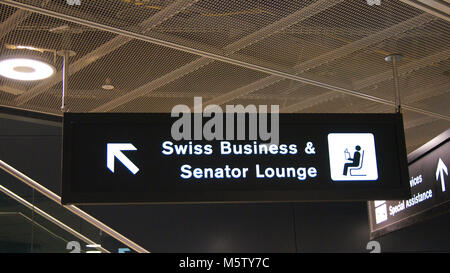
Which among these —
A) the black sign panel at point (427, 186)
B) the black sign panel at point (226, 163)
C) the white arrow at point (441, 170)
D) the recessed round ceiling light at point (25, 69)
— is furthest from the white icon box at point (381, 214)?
the recessed round ceiling light at point (25, 69)

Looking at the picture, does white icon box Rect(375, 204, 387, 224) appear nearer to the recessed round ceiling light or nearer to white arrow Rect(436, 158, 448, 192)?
white arrow Rect(436, 158, 448, 192)

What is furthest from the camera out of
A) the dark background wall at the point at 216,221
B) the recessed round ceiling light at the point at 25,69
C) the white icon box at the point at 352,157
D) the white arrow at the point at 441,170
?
the dark background wall at the point at 216,221

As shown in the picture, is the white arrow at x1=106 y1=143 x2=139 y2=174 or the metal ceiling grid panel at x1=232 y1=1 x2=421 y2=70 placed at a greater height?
the metal ceiling grid panel at x1=232 y1=1 x2=421 y2=70

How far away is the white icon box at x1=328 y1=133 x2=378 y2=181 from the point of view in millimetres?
3881

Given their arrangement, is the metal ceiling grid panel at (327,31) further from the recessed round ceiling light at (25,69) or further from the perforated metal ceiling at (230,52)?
the recessed round ceiling light at (25,69)

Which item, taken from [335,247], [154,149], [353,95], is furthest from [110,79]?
[335,247]

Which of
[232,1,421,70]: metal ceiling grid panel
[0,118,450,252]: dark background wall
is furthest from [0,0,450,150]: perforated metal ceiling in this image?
Result: [0,118,450,252]: dark background wall

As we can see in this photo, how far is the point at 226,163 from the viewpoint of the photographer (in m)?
3.80

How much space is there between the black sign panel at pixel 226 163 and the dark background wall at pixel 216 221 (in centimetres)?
443

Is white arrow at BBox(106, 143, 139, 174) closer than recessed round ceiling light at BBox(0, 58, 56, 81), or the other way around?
white arrow at BBox(106, 143, 139, 174)

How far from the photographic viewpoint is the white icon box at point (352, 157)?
3.88 metres

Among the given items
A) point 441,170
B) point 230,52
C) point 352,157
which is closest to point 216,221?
point 441,170

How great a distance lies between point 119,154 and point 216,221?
497cm

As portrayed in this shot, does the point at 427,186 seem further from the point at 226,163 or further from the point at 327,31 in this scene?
the point at 226,163
